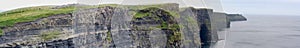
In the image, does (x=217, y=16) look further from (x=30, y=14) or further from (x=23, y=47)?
(x=30, y=14)

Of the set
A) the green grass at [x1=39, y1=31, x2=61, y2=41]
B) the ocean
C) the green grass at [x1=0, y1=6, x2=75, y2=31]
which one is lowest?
the ocean

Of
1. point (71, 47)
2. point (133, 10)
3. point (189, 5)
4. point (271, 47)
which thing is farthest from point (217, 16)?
point (271, 47)

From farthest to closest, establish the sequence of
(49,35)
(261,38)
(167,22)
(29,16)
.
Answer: (261,38), (29,16), (49,35), (167,22)

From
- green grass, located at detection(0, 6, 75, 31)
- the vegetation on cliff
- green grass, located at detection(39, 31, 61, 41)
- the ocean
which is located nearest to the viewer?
the vegetation on cliff

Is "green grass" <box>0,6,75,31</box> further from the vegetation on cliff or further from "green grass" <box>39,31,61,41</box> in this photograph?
the vegetation on cliff

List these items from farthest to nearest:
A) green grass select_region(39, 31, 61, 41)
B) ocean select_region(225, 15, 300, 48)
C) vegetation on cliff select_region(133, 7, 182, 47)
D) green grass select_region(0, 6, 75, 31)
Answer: ocean select_region(225, 15, 300, 48), green grass select_region(0, 6, 75, 31), green grass select_region(39, 31, 61, 41), vegetation on cliff select_region(133, 7, 182, 47)

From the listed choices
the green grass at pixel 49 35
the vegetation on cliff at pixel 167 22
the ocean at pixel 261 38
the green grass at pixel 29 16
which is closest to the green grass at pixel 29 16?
the green grass at pixel 29 16

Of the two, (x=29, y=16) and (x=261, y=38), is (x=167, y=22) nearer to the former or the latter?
(x=29, y=16)

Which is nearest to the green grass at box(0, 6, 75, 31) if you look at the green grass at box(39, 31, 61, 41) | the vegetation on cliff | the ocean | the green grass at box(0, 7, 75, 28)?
the green grass at box(0, 7, 75, 28)

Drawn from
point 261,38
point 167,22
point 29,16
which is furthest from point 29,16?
point 261,38

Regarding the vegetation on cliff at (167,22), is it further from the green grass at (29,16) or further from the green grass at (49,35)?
the green grass at (29,16)

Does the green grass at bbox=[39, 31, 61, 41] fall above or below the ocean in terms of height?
above

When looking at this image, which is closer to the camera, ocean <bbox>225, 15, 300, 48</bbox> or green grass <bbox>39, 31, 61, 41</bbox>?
green grass <bbox>39, 31, 61, 41</bbox>

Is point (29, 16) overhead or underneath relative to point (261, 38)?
overhead
